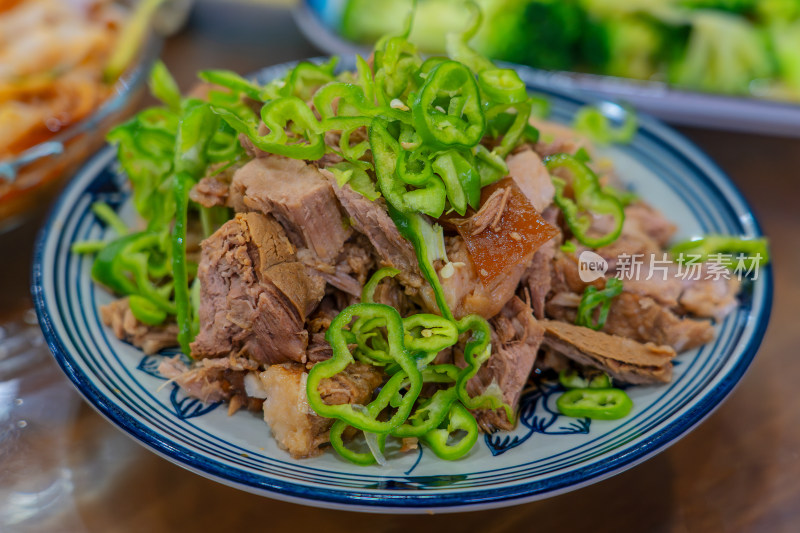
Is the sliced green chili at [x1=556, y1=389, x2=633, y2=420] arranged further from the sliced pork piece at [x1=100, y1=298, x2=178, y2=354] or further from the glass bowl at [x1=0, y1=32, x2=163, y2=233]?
the glass bowl at [x1=0, y1=32, x2=163, y2=233]

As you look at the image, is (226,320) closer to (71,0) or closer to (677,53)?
(71,0)

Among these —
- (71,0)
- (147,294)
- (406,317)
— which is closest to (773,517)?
(406,317)

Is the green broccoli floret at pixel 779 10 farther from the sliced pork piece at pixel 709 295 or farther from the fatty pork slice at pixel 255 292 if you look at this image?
the fatty pork slice at pixel 255 292

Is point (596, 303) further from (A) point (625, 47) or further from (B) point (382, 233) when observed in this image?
(A) point (625, 47)

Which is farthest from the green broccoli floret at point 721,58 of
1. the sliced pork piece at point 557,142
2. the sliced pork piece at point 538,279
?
the sliced pork piece at point 538,279

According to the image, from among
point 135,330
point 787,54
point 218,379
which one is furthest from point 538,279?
point 787,54

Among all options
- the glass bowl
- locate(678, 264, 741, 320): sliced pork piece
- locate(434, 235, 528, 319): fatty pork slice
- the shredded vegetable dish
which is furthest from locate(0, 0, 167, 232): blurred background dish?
locate(678, 264, 741, 320): sliced pork piece
